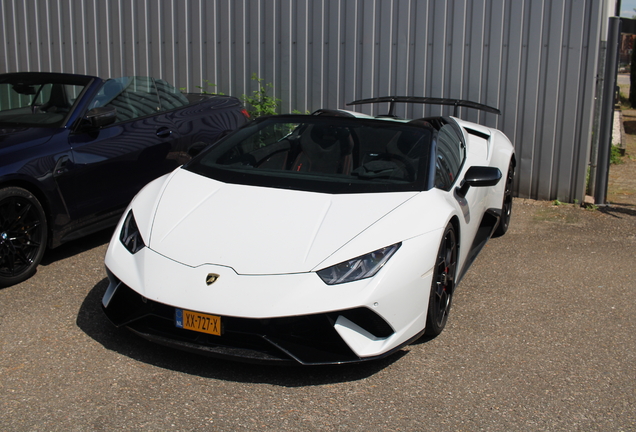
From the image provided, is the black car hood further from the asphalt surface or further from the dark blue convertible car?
the asphalt surface

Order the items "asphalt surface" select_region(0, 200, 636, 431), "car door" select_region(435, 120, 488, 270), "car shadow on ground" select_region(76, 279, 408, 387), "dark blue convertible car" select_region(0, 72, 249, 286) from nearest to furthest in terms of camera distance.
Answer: "asphalt surface" select_region(0, 200, 636, 431)
"car shadow on ground" select_region(76, 279, 408, 387)
"car door" select_region(435, 120, 488, 270)
"dark blue convertible car" select_region(0, 72, 249, 286)

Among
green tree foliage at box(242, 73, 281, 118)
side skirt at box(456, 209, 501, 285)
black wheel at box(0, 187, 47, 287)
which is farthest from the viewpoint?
green tree foliage at box(242, 73, 281, 118)

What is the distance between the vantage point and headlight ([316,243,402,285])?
3.49 m

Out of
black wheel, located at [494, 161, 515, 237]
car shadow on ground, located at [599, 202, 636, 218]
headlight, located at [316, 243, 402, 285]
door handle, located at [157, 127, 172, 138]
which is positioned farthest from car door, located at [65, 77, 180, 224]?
car shadow on ground, located at [599, 202, 636, 218]

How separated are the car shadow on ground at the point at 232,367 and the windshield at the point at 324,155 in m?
1.10

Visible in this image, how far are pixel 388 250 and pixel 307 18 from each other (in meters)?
5.81

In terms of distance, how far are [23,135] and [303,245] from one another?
274cm

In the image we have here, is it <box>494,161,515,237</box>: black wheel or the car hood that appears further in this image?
<box>494,161,515,237</box>: black wheel

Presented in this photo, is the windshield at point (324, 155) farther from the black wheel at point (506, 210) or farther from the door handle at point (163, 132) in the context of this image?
the black wheel at point (506, 210)

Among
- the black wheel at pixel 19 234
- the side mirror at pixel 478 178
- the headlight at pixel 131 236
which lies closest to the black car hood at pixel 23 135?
the black wheel at pixel 19 234

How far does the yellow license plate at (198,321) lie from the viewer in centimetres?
341

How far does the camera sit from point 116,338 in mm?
3982

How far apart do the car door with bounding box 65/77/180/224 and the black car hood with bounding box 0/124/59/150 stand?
0.20 metres

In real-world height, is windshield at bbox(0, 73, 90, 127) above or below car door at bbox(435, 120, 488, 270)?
above
